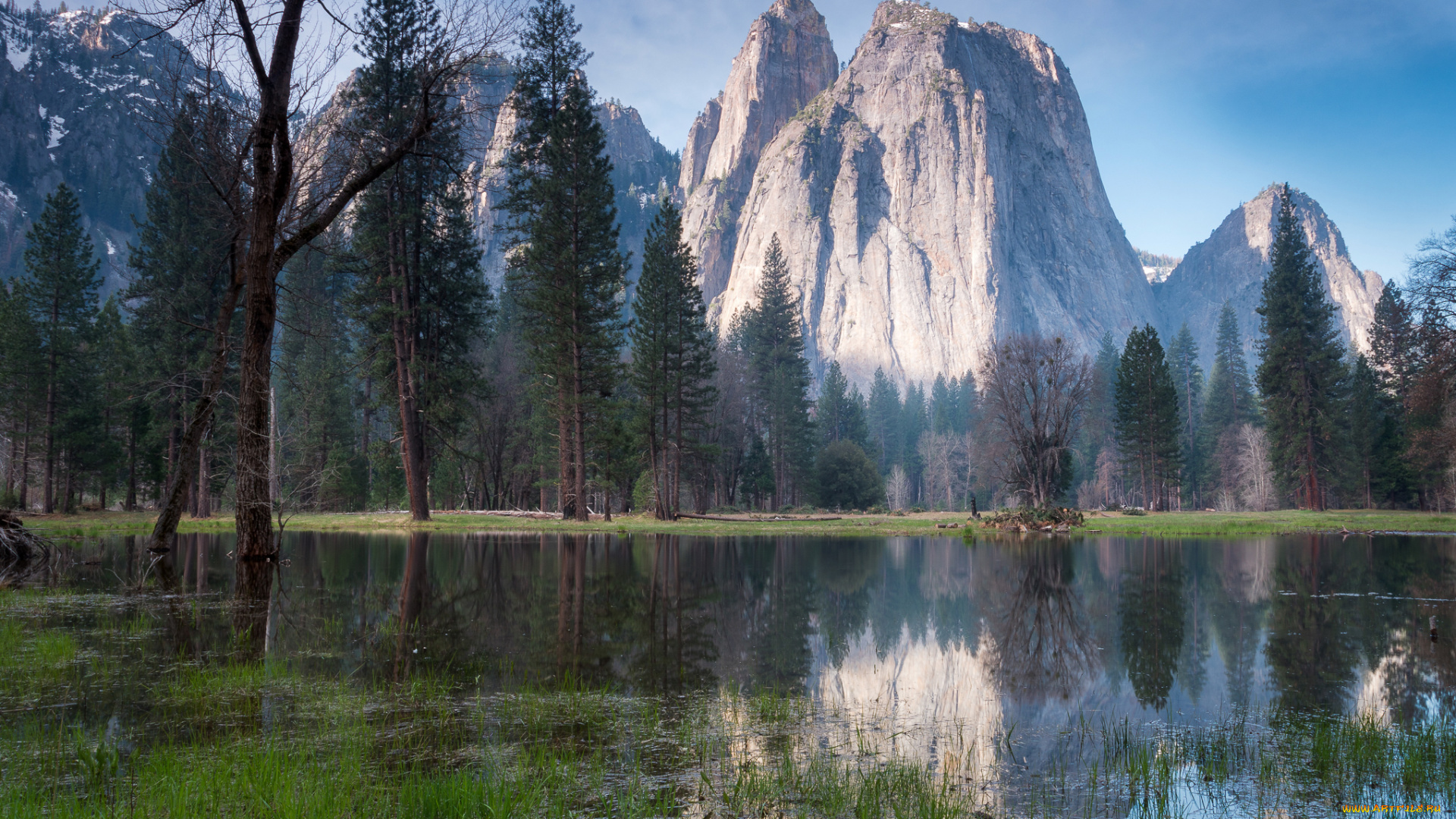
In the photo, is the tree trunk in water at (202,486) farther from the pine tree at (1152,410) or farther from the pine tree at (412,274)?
the pine tree at (1152,410)

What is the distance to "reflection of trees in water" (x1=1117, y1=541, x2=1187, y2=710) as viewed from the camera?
27.1ft

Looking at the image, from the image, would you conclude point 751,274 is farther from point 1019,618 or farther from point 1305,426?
point 1019,618

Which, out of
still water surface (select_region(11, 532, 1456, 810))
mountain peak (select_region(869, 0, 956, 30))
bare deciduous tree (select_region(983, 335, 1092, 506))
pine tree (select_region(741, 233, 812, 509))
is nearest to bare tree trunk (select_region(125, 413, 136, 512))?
still water surface (select_region(11, 532, 1456, 810))

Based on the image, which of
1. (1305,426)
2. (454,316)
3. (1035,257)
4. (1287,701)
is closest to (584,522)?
(454,316)

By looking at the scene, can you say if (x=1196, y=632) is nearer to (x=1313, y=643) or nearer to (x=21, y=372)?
(x=1313, y=643)

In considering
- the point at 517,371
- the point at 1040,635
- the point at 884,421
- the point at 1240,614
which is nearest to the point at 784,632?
→ the point at 1040,635

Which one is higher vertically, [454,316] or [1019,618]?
[454,316]

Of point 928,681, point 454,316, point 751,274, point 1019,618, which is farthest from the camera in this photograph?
point 751,274

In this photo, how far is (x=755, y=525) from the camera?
135ft

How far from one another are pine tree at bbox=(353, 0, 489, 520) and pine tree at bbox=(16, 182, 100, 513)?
18.8 metres

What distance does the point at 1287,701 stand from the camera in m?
7.38

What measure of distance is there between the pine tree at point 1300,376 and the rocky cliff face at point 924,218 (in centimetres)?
9490

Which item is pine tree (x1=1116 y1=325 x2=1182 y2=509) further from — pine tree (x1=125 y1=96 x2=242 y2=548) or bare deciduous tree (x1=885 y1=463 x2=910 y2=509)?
pine tree (x1=125 y1=96 x2=242 y2=548)

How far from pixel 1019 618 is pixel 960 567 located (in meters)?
9.27
